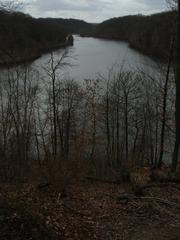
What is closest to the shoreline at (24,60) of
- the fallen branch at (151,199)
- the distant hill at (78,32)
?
the distant hill at (78,32)

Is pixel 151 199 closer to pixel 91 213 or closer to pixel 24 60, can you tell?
pixel 91 213

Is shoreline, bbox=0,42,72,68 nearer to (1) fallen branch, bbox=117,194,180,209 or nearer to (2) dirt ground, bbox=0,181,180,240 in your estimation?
(2) dirt ground, bbox=0,181,180,240

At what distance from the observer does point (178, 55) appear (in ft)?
43.0

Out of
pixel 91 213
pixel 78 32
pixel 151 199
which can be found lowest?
pixel 151 199

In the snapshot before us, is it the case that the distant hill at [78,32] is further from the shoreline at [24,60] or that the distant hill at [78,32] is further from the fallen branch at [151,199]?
the fallen branch at [151,199]

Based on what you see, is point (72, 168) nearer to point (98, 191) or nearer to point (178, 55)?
point (98, 191)

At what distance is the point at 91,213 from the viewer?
766 centimetres

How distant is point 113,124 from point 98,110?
5.46 ft

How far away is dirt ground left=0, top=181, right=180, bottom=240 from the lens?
6160 mm

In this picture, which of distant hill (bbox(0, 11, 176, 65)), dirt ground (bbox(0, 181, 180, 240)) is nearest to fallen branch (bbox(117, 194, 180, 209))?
dirt ground (bbox(0, 181, 180, 240))

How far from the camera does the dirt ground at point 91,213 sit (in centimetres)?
616

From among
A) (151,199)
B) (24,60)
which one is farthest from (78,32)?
(151,199)

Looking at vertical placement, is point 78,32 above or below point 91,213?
above

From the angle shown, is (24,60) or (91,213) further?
(24,60)
